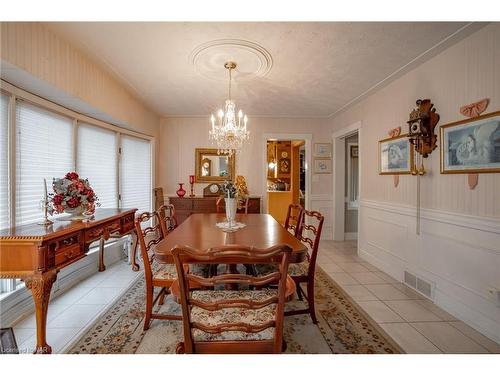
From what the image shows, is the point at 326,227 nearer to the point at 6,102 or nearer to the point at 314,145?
the point at 314,145

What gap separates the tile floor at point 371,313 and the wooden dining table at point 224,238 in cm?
105

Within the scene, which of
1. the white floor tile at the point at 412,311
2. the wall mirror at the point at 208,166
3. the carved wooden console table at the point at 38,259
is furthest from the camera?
the wall mirror at the point at 208,166

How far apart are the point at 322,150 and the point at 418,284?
3.03 meters

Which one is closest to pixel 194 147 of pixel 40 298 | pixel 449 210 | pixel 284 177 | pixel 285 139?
pixel 285 139

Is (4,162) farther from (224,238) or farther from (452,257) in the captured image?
(452,257)

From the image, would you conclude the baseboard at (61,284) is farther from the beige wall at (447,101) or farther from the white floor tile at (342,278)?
the beige wall at (447,101)

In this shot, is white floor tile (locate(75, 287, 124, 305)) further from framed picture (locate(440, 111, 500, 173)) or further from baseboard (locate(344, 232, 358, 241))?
baseboard (locate(344, 232, 358, 241))

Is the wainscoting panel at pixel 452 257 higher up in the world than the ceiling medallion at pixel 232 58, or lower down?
lower down

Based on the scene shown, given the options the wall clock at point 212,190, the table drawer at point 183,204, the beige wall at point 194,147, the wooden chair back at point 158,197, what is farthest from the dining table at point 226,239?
the beige wall at point 194,147

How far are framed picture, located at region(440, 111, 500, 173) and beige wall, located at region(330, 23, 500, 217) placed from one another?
0.23ft

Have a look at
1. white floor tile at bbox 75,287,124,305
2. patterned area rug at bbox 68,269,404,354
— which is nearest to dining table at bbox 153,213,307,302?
patterned area rug at bbox 68,269,404,354

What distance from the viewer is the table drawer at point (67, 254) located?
1713mm

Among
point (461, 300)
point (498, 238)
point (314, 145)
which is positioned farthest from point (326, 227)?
point (498, 238)

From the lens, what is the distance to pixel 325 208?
5129 mm
